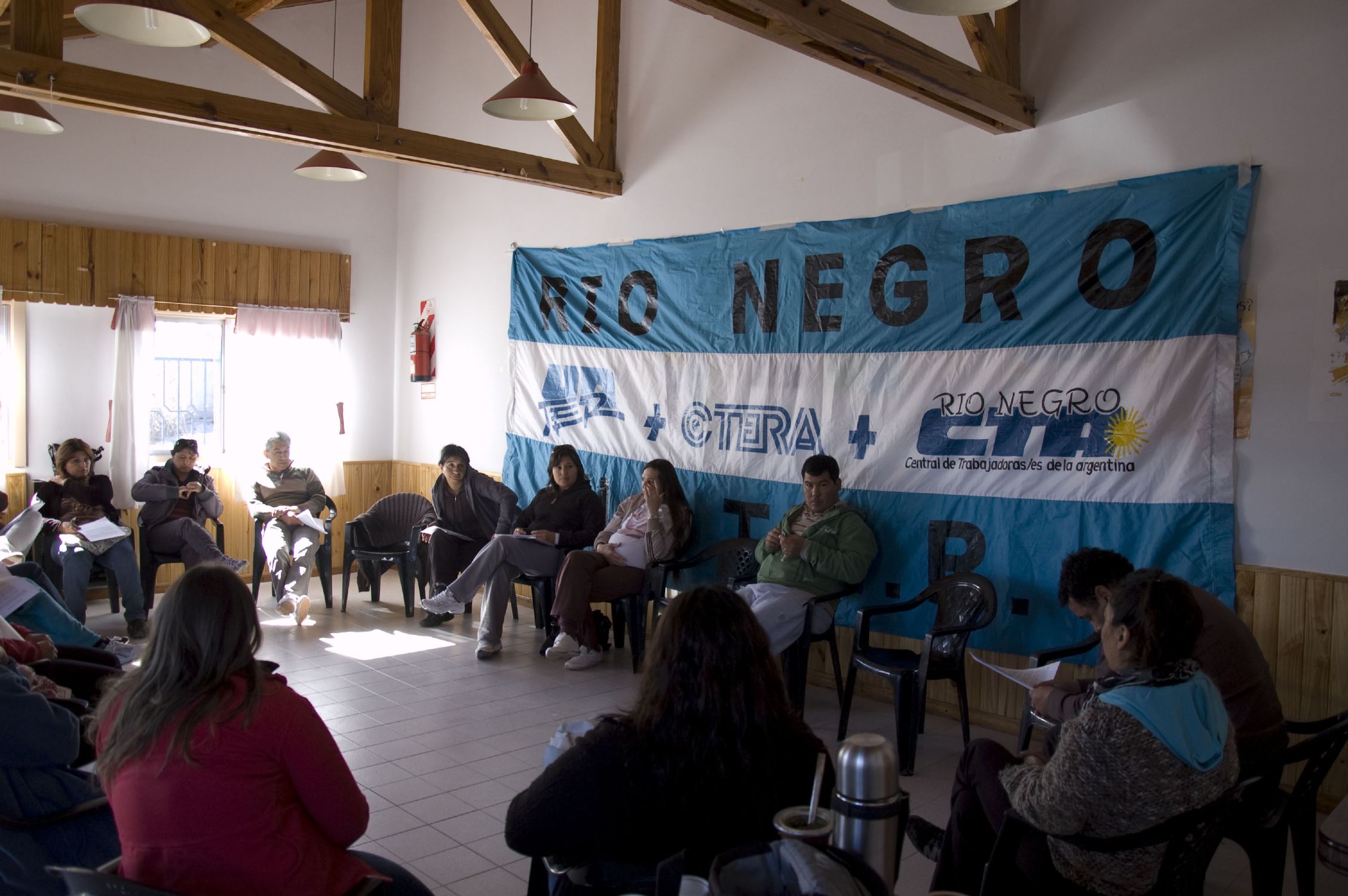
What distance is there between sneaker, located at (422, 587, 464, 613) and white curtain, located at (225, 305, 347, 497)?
89.7 inches

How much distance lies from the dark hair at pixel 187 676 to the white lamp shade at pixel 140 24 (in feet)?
9.18

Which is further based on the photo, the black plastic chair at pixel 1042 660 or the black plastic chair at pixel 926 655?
the black plastic chair at pixel 926 655

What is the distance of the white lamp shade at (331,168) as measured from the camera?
257 inches

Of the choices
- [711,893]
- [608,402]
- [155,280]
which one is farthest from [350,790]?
[155,280]

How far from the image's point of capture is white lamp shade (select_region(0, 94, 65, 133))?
5.46 m

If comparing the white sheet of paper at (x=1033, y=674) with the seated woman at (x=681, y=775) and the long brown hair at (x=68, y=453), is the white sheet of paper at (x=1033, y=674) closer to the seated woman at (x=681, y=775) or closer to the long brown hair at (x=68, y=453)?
the seated woman at (x=681, y=775)

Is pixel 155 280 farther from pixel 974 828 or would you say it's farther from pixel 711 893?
pixel 711 893

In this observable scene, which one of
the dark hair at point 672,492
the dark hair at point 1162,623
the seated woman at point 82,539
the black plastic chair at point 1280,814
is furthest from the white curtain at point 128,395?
the black plastic chair at point 1280,814

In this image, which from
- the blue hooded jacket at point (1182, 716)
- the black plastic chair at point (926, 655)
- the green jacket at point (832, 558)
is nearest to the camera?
the blue hooded jacket at point (1182, 716)

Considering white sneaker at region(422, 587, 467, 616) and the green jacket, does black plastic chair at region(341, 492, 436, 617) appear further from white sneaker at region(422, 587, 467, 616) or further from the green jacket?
the green jacket

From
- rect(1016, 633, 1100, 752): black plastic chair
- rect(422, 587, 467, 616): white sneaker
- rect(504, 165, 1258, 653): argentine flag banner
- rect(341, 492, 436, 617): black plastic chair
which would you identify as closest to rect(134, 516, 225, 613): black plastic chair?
rect(341, 492, 436, 617): black plastic chair

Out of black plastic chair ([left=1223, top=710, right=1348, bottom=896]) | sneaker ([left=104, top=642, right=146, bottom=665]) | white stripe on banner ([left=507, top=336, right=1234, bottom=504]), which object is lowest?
sneaker ([left=104, top=642, right=146, bottom=665])

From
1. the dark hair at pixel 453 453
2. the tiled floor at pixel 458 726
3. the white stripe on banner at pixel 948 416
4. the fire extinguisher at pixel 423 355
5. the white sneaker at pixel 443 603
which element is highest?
the fire extinguisher at pixel 423 355

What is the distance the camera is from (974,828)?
252 centimetres
